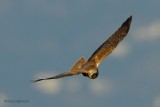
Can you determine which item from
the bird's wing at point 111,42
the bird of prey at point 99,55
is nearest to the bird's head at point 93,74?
the bird of prey at point 99,55

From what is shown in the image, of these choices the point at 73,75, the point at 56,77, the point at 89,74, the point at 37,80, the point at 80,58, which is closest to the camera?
the point at 37,80

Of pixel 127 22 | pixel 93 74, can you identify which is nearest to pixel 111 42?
pixel 127 22

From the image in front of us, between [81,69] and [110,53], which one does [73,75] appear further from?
[110,53]

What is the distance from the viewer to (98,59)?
22.6 meters

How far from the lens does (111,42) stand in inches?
918

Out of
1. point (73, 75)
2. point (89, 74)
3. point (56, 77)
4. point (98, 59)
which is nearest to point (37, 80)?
point (56, 77)

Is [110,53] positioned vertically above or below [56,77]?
above

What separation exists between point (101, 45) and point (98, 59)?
1.13 meters

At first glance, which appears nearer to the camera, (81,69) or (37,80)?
(37,80)

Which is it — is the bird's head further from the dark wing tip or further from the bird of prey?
the dark wing tip

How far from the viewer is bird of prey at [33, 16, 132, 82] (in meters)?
21.2

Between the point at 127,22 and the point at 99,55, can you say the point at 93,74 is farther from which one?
the point at 127,22

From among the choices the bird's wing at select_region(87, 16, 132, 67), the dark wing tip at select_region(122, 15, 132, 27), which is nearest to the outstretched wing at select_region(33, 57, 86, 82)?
the bird's wing at select_region(87, 16, 132, 67)

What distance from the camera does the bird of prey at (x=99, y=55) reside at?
21188mm
